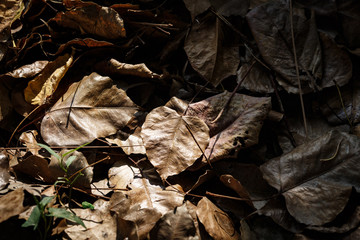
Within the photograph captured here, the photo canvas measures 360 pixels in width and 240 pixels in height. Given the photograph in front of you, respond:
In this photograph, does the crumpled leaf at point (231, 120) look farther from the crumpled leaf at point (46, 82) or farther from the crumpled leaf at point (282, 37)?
the crumpled leaf at point (46, 82)

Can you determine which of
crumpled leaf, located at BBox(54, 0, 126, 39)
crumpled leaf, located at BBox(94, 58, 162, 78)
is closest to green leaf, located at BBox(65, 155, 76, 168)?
crumpled leaf, located at BBox(94, 58, 162, 78)

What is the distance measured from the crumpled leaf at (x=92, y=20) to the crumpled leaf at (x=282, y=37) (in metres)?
0.66

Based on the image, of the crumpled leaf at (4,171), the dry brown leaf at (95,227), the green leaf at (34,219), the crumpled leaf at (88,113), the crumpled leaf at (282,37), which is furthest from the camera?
the crumpled leaf at (282,37)

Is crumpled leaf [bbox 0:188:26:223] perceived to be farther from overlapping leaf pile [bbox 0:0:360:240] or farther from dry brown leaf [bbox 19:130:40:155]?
dry brown leaf [bbox 19:130:40:155]

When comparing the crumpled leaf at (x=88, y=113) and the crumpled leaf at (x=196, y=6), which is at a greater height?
the crumpled leaf at (x=196, y=6)

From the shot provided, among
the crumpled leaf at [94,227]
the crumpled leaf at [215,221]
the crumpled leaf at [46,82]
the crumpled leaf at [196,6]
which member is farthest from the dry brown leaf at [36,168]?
the crumpled leaf at [196,6]

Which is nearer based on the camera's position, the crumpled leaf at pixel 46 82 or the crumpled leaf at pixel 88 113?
the crumpled leaf at pixel 88 113

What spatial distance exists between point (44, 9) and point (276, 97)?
1.33 metres

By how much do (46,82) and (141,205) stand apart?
2.58 feet

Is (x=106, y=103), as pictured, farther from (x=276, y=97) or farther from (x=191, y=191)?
(x=276, y=97)

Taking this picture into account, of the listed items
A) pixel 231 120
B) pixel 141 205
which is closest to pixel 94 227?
pixel 141 205

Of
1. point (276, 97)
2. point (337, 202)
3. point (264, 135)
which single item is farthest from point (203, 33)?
point (337, 202)

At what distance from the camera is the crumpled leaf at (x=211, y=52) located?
4.75 feet

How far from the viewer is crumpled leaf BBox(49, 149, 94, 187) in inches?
48.0
